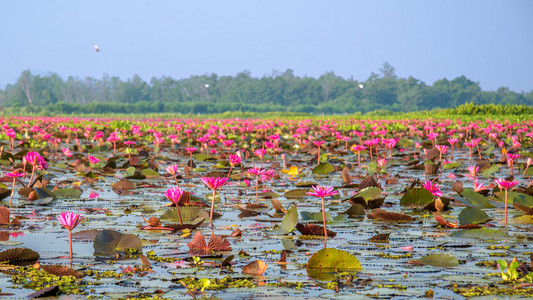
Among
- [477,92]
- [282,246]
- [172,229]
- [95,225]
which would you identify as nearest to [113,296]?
[282,246]

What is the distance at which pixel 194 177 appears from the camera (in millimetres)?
7461

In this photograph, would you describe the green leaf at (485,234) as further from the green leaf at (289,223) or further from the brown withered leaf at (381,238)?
the green leaf at (289,223)

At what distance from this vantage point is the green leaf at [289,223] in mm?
3604

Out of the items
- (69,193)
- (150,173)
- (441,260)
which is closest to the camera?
(441,260)

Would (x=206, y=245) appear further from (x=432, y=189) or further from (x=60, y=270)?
(x=432, y=189)

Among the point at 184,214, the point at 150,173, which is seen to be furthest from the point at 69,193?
the point at 184,214

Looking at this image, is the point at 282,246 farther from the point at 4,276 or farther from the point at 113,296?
the point at 4,276

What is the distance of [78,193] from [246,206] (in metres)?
1.82

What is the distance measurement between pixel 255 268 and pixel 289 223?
1.06 meters

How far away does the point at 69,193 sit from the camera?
5480 millimetres

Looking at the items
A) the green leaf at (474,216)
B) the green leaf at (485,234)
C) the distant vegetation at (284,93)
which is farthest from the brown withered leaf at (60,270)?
the distant vegetation at (284,93)

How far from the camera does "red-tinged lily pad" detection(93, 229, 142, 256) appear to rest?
3.10 metres

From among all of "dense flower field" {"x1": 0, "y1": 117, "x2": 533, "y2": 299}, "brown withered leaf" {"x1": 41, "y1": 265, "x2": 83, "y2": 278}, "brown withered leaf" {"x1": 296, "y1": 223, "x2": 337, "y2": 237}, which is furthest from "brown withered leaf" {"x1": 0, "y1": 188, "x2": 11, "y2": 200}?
"brown withered leaf" {"x1": 296, "y1": 223, "x2": 337, "y2": 237}

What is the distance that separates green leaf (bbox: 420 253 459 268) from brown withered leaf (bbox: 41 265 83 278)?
66.5 inches
